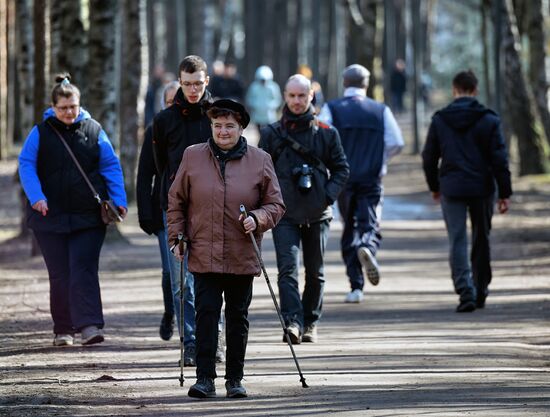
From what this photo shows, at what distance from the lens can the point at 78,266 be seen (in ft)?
38.4

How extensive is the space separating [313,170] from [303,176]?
11cm

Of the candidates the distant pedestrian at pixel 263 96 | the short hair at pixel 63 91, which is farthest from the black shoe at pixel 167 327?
→ the distant pedestrian at pixel 263 96

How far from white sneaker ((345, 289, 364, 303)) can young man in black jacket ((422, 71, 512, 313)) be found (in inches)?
42.5

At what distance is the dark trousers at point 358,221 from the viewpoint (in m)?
14.7

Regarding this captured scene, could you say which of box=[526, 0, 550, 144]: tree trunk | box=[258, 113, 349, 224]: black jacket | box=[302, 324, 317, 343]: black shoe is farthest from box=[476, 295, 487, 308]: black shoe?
box=[526, 0, 550, 144]: tree trunk

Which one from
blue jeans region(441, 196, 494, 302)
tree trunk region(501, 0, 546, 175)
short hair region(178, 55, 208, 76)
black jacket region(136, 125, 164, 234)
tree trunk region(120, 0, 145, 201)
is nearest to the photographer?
short hair region(178, 55, 208, 76)

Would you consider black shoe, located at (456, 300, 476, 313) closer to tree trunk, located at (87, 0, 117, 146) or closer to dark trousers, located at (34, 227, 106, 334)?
dark trousers, located at (34, 227, 106, 334)

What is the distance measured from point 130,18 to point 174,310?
551 inches

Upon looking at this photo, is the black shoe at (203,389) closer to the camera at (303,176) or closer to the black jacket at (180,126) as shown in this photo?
the black jacket at (180,126)

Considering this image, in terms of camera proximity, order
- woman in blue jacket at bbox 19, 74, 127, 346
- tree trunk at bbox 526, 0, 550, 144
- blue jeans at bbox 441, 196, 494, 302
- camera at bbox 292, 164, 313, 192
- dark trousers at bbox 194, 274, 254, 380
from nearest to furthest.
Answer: dark trousers at bbox 194, 274, 254, 380 → woman in blue jacket at bbox 19, 74, 127, 346 → camera at bbox 292, 164, 313, 192 → blue jeans at bbox 441, 196, 494, 302 → tree trunk at bbox 526, 0, 550, 144

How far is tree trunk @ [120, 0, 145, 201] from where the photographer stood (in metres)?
24.9

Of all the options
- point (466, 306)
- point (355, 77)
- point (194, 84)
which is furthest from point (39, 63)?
point (194, 84)

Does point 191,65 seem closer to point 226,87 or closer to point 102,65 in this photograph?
point 102,65

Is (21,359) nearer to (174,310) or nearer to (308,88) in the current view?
(174,310)
